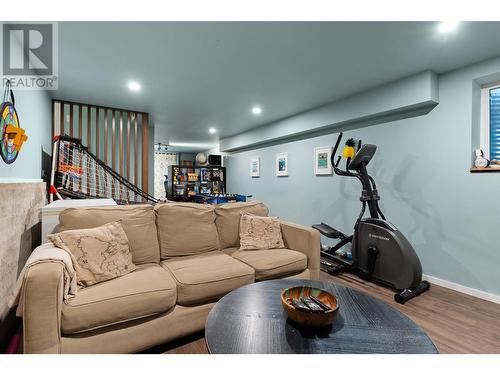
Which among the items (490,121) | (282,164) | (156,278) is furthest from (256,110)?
(156,278)

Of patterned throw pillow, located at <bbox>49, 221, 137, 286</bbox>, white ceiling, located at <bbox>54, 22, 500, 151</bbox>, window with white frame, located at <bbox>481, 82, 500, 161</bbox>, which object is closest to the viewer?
patterned throw pillow, located at <bbox>49, 221, 137, 286</bbox>

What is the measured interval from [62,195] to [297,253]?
3026 millimetres

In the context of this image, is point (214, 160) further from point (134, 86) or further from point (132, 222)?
point (132, 222)

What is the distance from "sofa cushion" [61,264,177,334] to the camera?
128 cm

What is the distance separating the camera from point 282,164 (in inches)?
195

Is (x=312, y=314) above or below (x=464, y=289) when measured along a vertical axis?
above

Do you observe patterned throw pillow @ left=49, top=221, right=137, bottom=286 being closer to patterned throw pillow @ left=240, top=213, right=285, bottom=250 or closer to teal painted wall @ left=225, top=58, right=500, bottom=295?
patterned throw pillow @ left=240, top=213, right=285, bottom=250

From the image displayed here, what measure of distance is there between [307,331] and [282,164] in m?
4.08

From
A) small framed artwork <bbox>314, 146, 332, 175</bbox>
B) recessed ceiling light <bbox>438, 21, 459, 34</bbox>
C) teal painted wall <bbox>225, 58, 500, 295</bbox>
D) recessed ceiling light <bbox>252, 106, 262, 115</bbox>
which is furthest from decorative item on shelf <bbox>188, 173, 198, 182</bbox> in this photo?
recessed ceiling light <bbox>438, 21, 459, 34</bbox>

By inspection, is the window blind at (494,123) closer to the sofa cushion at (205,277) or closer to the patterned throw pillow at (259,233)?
the patterned throw pillow at (259,233)

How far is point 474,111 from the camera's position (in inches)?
96.7

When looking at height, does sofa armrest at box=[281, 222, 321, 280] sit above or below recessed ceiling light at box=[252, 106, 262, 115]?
below

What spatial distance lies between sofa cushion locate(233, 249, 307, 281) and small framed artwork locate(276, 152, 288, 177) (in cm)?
272
